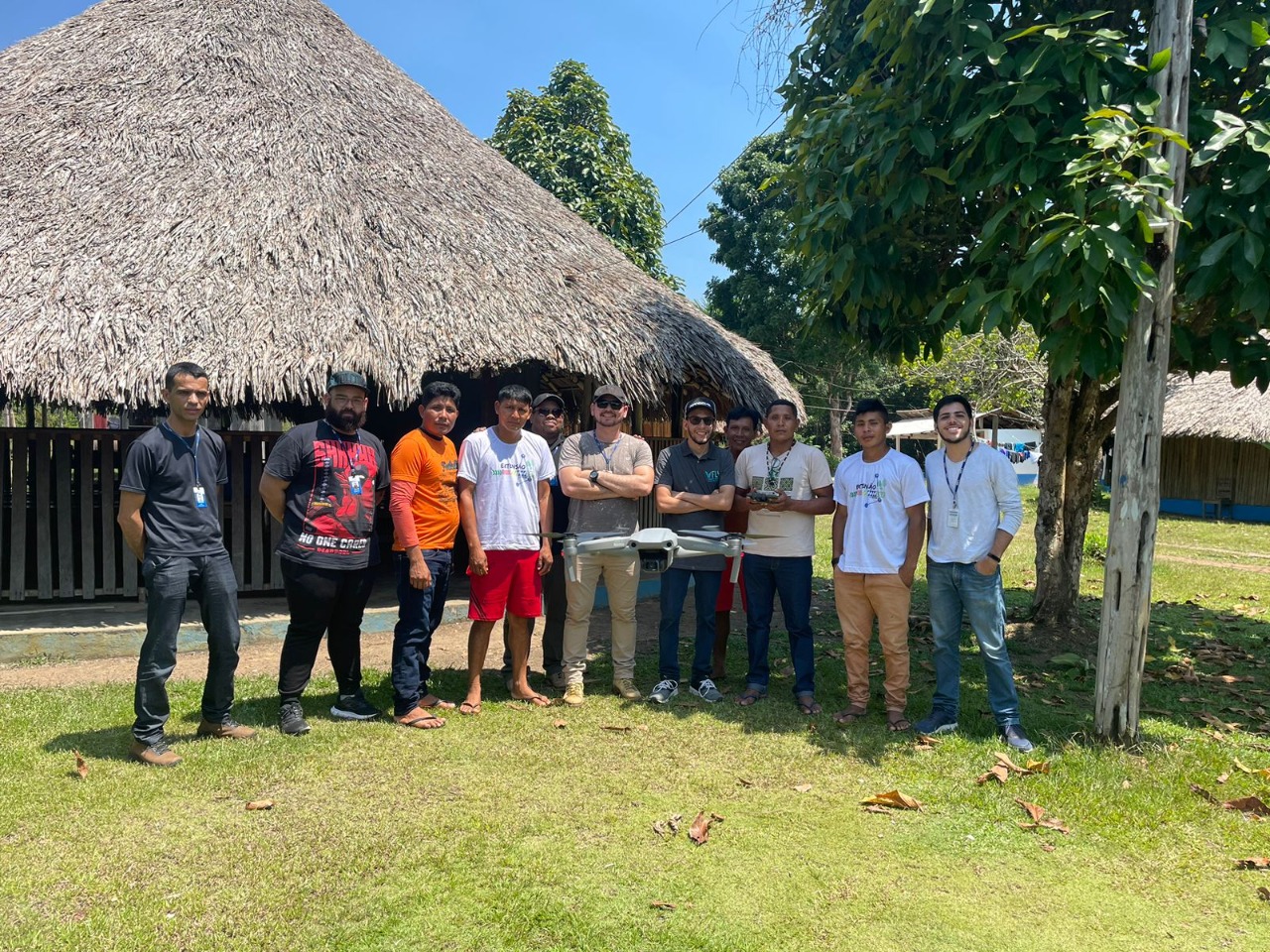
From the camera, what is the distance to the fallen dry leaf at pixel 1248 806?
12.2 feet

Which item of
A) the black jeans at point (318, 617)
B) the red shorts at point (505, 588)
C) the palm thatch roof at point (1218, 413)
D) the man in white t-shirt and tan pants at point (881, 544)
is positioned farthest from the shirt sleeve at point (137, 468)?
the palm thatch roof at point (1218, 413)

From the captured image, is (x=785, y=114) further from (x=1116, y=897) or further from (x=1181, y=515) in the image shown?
(x=1181, y=515)

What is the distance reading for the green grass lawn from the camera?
279 centimetres

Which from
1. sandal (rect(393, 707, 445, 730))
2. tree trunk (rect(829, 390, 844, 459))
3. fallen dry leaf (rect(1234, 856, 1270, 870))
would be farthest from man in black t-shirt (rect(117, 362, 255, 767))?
tree trunk (rect(829, 390, 844, 459))

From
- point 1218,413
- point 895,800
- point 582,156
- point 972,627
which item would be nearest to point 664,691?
point 895,800

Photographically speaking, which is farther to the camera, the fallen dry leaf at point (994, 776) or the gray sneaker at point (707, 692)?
the gray sneaker at point (707, 692)

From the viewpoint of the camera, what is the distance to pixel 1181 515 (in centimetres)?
1986

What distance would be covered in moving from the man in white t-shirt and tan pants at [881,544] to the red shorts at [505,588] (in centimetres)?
176

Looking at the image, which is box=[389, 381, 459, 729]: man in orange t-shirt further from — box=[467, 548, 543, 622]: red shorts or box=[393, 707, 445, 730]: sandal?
box=[467, 548, 543, 622]: red shorts

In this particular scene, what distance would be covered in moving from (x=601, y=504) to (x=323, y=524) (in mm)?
1573

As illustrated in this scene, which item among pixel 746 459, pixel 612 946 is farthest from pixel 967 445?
pixel 612 946

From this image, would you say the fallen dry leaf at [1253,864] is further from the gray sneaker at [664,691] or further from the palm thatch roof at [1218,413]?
the palm thatch roof at [1218,413]

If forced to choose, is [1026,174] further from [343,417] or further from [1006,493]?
[343,417]

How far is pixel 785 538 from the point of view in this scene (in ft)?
16.7
